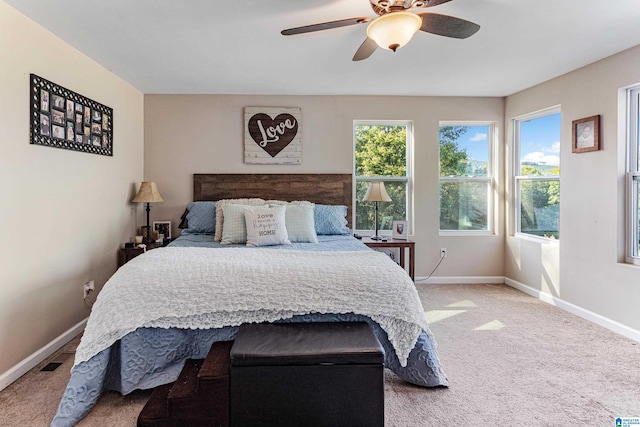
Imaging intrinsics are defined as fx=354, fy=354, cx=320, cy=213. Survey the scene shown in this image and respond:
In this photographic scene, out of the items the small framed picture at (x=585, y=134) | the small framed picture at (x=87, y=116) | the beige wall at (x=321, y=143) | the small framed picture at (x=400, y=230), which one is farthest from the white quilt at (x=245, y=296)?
the small framed picture at (x=585, y=134)

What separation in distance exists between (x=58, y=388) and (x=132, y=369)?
1.98 ft

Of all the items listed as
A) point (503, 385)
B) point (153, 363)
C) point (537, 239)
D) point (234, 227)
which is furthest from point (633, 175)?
point (153, 363)

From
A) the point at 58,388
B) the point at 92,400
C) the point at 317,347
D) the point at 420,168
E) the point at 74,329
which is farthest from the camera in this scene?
the point at 420,168

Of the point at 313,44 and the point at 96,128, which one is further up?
the point at 313,44

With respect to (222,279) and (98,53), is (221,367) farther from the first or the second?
(98,53)

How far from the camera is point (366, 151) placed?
437 cm

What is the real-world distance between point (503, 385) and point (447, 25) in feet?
6.78

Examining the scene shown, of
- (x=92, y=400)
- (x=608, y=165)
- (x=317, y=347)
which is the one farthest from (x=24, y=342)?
(x=608, y=165)

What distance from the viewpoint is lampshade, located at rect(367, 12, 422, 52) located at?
1.77 m

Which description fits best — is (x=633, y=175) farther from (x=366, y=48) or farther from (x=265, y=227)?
(x=265, y=227)

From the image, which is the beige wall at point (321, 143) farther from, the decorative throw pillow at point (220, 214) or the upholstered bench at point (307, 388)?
the upholstered bench at point (307, 388)

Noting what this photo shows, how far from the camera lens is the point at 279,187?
414cm

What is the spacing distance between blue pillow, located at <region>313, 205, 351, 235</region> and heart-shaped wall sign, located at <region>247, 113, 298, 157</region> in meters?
0.93

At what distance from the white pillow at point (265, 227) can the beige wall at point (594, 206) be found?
2.70m
